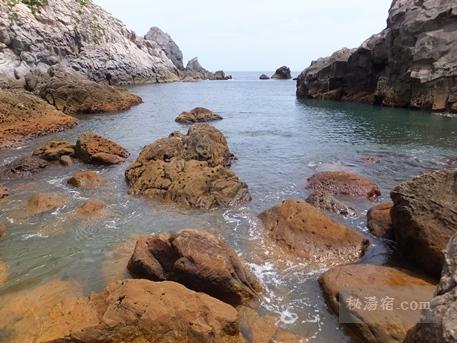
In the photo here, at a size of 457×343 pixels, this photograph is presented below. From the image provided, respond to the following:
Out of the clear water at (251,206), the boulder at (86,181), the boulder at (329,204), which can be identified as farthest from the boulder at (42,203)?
the boulder at (329,204)

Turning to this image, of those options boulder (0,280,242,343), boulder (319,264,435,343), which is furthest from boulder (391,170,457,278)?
boulder (0,280,242,343)

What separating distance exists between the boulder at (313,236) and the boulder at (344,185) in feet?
15.3

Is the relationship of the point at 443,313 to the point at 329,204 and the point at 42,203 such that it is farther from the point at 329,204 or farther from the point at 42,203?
the point at 42,203

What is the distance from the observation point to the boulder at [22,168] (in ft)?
67.4

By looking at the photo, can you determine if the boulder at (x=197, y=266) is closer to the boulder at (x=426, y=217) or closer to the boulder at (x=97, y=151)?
the boulder at (x=426, y=217)

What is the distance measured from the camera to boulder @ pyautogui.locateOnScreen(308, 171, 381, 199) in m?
18.0

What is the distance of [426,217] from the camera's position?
11.1m

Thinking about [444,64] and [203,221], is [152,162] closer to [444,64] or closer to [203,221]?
[203,221]

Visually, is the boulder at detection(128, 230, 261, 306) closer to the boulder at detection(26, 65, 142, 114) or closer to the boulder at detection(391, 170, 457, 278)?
the boulder at detection(391, 170, 457, 278)

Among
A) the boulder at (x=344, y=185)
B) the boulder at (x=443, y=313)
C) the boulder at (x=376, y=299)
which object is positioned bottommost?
the boulder at (x=344, y=185)

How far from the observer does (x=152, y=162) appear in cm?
2009

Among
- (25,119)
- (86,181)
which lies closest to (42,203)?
(86,181)

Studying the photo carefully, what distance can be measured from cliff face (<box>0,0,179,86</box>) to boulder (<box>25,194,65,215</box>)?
142 ft

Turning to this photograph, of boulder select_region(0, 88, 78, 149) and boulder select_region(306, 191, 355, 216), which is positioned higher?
boulder select_region(0, 88, 78, 149)
